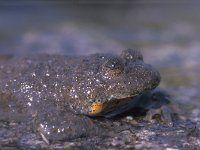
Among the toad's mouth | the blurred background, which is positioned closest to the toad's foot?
the toad's mouth

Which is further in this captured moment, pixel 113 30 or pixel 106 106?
pixel 113 30

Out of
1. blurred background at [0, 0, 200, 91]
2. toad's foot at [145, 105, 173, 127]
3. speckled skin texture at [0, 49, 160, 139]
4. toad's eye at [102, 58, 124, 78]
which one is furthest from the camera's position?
blurred background at [0, 0, 200, 91]

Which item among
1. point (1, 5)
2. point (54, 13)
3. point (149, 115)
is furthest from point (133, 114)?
point (1, 5)

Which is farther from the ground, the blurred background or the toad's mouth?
the blurred background

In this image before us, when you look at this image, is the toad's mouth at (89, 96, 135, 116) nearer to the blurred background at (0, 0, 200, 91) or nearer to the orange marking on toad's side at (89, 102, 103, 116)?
the orange marking on toad's side at (89, 102, 103, 116)

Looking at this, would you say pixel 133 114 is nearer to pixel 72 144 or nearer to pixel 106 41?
pixel 72 144

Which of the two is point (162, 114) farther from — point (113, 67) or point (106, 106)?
point (113, 67)

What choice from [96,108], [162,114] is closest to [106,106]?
[96,108]

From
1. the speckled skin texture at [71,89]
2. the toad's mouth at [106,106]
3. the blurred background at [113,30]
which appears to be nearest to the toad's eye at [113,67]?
the speckled skin texture at [71,89]
